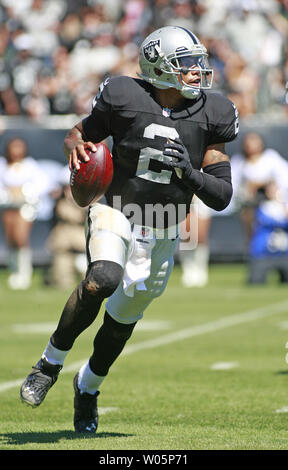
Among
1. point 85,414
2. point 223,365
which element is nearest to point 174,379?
point 223,365

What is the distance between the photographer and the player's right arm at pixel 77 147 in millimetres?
4188

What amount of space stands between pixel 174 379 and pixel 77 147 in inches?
86.8

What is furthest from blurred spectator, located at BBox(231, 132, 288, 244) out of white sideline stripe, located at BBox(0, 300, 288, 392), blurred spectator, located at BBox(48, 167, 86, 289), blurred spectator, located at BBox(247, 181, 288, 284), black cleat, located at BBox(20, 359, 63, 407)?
black cleat, located at BBox(20, 359, 63, 407)

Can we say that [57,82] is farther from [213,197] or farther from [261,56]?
[213,197]

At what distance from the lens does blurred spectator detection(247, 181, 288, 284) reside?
1154 centimetres

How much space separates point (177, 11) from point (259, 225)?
4.73 m

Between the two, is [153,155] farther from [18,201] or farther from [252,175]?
[18,201]

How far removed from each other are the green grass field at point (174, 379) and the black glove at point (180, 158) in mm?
1106

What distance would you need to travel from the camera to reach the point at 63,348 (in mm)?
4141

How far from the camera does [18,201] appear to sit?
12.5 metres

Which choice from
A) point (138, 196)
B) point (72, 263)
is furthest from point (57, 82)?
point (138, 196)

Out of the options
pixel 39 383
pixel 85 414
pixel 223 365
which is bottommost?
pixel 223 365

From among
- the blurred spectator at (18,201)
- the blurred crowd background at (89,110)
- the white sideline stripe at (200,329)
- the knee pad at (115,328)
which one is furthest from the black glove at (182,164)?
the blurred spectator at (18,201)

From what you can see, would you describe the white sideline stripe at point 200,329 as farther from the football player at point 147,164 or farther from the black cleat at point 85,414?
the football player at point 147,164
